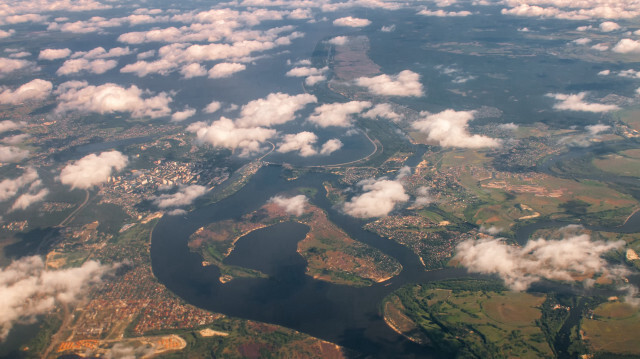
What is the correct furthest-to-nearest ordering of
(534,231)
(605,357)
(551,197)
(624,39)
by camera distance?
(624,39) → (551,197) → (534,231) → (605,357)

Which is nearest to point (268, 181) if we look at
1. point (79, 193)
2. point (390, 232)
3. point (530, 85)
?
point (390, 232)

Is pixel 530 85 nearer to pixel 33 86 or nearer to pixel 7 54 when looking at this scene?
pixel 33 86

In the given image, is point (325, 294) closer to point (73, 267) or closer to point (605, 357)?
point (605, 357)

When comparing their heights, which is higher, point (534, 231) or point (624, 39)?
point (624, 39)

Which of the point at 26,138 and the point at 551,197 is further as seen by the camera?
the point at 26,138

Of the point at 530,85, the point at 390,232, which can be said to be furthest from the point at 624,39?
the point at 390,232

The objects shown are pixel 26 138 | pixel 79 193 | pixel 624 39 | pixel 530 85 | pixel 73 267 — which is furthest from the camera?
pixel 624 39
